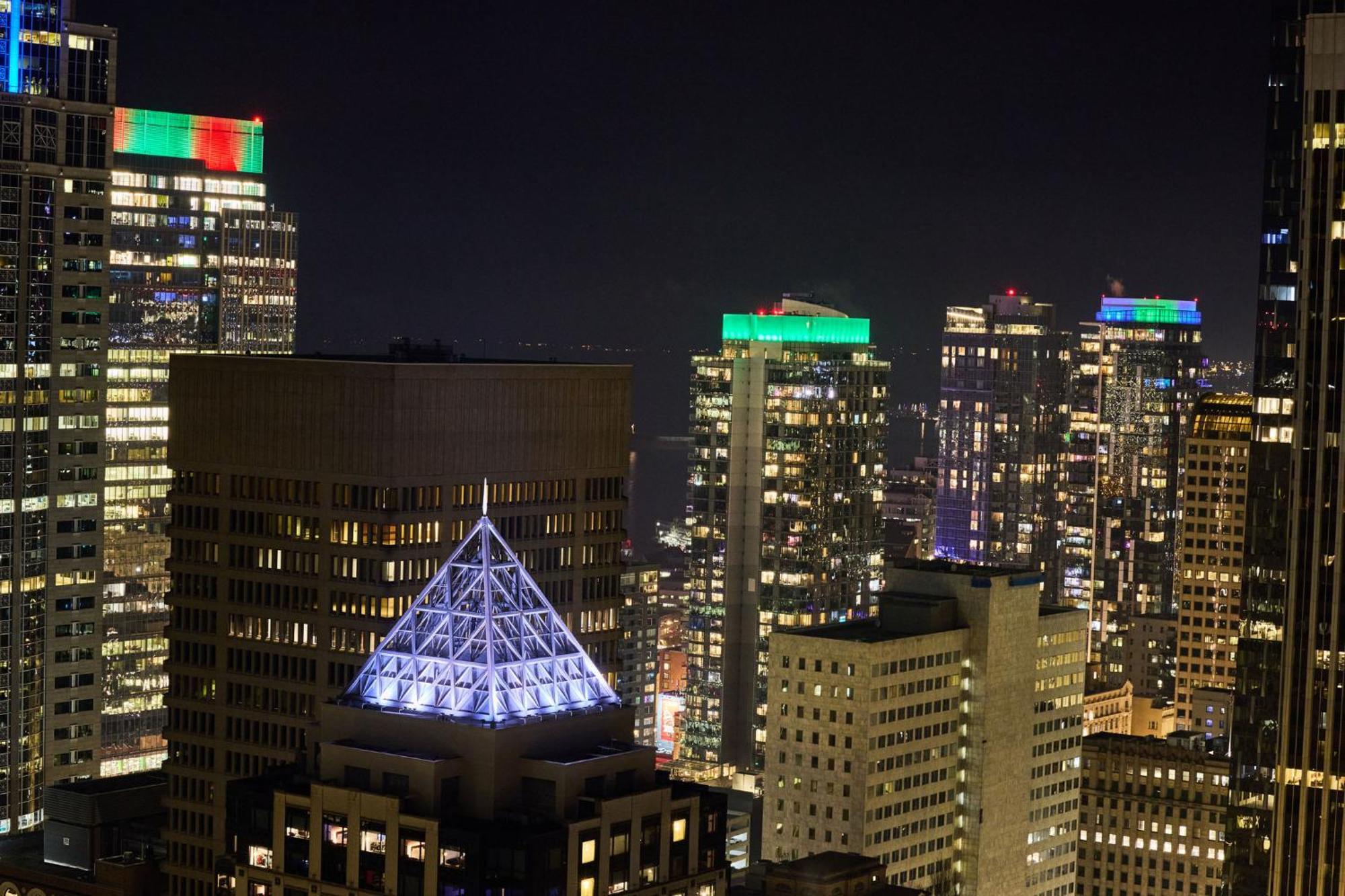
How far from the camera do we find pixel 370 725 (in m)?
105

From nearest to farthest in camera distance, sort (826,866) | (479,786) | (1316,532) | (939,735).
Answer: (479,786), (826,866), (1316,532), (939,735)

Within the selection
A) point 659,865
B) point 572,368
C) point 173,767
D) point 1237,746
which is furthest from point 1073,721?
point 659,865

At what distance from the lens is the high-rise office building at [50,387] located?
164875 mm

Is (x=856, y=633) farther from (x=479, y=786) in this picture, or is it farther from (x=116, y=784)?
(x=479, y=786)

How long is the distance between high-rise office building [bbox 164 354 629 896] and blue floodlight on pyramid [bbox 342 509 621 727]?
2587cm

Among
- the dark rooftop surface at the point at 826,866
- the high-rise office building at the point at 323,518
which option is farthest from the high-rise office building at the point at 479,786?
the high-rise office building at the point at 323,518

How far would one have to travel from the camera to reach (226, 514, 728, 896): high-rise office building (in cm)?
9981

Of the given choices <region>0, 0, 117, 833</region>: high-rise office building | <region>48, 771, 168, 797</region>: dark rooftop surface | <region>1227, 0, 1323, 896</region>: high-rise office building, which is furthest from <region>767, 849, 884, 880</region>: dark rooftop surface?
<region>0, 0, 117, 833</region>: high-rise office building

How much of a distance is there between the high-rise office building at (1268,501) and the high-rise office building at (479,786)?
42883 millimetres

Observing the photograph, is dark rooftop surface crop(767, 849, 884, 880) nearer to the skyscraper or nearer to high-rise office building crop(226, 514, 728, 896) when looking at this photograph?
the skyscraper

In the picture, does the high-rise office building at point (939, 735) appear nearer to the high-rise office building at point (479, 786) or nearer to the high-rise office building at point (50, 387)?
the high-rise office building at point (50, 387)

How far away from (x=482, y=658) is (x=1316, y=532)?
55.2 metres

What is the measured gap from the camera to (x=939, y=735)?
173m

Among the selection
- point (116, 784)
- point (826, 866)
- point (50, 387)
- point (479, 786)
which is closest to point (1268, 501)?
point (826, 866)
